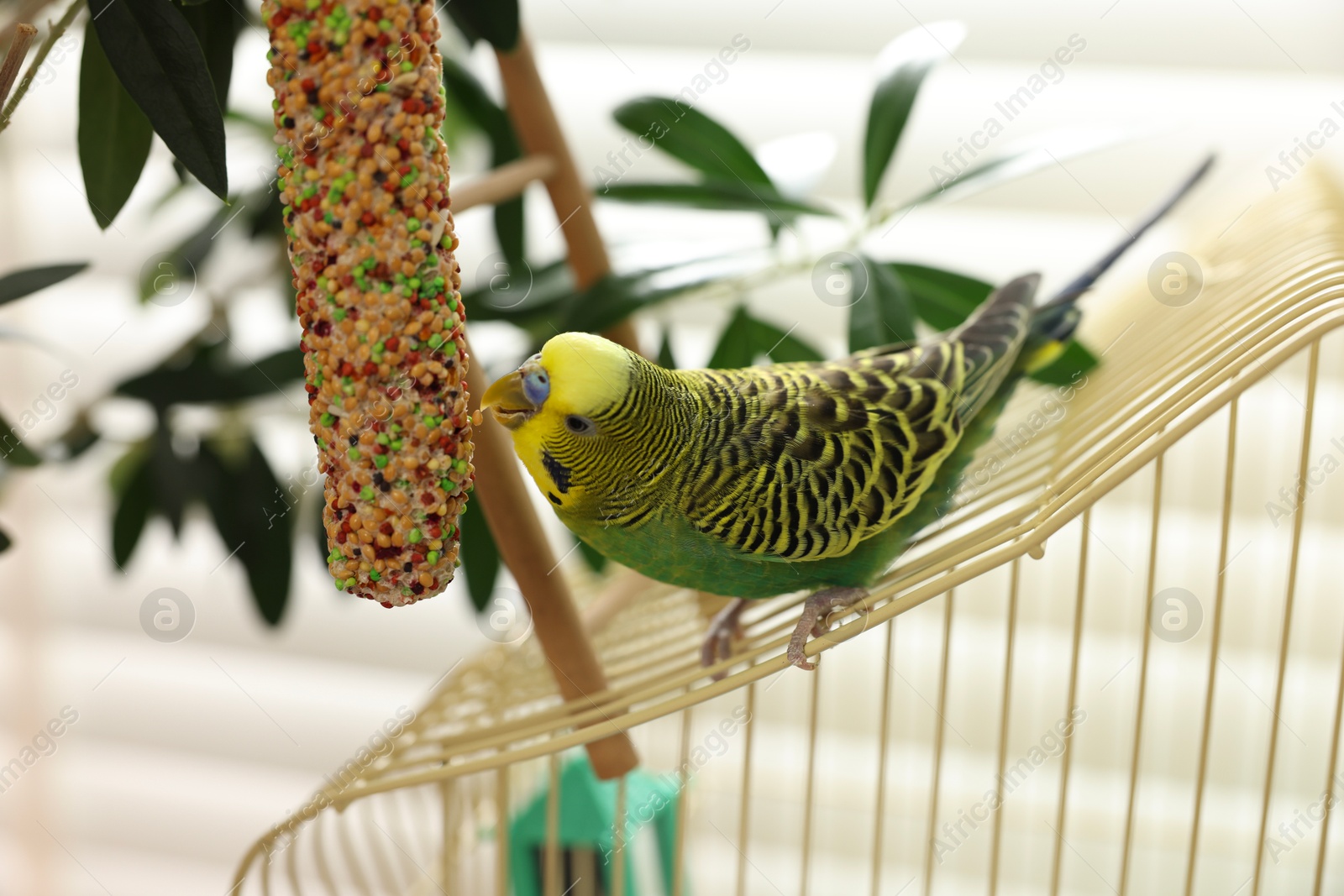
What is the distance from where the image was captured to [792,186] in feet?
3.66

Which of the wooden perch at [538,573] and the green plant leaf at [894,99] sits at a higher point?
the green plant leaf at [894,99]

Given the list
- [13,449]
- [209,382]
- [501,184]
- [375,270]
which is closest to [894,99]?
[501,184]

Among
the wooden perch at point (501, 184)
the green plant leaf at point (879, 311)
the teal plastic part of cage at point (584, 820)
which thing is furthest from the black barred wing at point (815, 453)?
the teal plastic part of cage at point (584, 820)

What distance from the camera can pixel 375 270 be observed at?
51 cm

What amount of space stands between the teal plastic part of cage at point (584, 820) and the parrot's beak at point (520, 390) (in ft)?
1.85

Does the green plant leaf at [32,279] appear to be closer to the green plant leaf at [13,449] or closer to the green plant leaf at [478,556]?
the green plant leaf at [13,449]

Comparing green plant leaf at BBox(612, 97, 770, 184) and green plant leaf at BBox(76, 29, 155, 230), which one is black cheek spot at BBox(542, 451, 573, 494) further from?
green plant leaf at BBox(612, 97, 770, 184)

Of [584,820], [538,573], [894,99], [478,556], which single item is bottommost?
[584,820]

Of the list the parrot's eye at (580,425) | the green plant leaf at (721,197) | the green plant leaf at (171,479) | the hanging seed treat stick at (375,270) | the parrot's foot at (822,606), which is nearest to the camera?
the hanging seed treat stick at (375,270)

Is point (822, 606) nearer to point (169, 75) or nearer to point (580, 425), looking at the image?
point (580, 425)

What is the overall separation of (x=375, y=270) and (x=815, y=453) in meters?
0.34

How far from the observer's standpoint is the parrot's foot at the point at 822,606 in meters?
0.71

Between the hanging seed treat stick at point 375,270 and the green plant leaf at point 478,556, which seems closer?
the hanging seed treat stick at point 375,270

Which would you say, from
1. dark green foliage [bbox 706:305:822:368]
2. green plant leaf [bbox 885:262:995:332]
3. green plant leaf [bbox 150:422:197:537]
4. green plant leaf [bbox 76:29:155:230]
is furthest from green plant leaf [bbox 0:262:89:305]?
green plant leaf [bbox 885:262:995:332]
